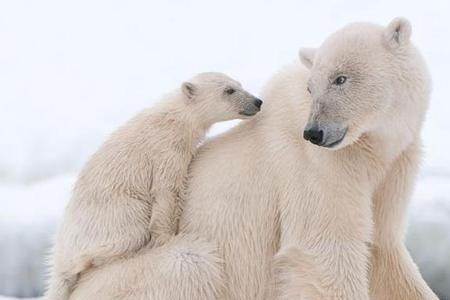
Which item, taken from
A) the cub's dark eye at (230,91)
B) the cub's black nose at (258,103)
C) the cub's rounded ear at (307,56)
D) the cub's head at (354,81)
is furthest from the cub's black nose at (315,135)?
the cub's dark eye at (230,91)

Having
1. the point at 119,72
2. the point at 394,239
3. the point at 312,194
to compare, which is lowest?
the point at 119,72

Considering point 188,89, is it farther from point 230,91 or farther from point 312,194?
point 312,194

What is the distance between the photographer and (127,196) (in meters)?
Answer: 3.34

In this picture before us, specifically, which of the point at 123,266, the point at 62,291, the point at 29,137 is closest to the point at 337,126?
the point at 123,266

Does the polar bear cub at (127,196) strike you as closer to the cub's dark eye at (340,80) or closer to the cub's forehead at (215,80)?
the cub's forehead at (215,80)

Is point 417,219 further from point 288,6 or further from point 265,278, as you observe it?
point 288,6

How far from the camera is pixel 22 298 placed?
4.79 m

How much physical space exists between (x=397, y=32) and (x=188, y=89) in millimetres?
1051

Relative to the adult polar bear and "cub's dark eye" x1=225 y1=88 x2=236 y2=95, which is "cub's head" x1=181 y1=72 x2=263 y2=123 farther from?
the adult polar bear

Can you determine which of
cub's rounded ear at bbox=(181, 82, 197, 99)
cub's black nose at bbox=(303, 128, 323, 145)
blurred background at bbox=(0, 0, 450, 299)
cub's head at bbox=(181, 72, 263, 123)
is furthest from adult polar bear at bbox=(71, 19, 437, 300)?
blurred background at bbox=(0, 0, 450, 299)

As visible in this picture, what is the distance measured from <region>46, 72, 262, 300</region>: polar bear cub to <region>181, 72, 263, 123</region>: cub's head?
51mm

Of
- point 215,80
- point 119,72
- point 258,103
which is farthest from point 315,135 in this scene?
→ point 119,72

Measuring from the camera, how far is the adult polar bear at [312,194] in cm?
295

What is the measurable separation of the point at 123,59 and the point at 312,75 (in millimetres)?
4454
